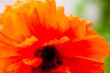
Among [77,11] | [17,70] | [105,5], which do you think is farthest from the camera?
[105,5]

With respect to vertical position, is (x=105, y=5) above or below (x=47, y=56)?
above

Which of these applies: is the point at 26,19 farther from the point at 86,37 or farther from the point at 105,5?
the point at 105,5

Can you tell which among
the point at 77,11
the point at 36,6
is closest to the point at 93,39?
the point at 36,6

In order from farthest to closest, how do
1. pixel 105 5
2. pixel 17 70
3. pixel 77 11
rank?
pixel 105 5 < pixel 77 11 < pixel 17 70

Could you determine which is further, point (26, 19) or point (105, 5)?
point (105, 5)
